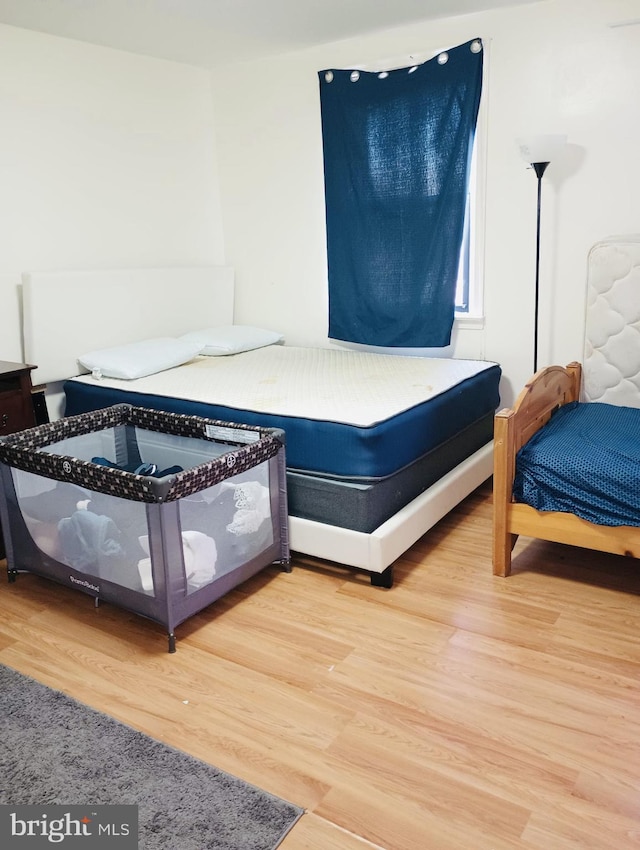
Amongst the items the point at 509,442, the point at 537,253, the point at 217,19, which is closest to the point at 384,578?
the point at 509,442

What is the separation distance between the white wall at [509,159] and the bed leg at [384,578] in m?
1.48

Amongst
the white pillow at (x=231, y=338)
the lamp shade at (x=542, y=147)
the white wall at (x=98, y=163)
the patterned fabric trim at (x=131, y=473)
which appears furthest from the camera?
the white pillow at (x=231, y=338)

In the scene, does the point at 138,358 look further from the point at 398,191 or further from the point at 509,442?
the point at 509,442

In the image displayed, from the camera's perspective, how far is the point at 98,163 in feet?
12.2

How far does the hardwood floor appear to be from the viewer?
1.58m

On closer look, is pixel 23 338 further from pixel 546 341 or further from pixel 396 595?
pixel 546 341

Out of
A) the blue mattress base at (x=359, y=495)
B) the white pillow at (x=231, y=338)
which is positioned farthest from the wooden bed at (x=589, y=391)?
the white pillow at (x=231, y=338)

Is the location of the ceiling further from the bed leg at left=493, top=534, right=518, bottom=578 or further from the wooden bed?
the bed leg at left=493, top=534, right=518, bottom=578

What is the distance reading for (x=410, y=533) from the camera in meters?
→ 2.67

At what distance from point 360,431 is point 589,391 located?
140cm

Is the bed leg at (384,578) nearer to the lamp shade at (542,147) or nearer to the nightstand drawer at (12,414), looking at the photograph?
the nightstand drawer at (12,414)

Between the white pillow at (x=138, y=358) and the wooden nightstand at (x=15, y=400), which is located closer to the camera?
the wooden nightstand at (x=15, y=400)

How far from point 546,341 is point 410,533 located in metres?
1.41

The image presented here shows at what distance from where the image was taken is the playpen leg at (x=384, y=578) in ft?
8.44
